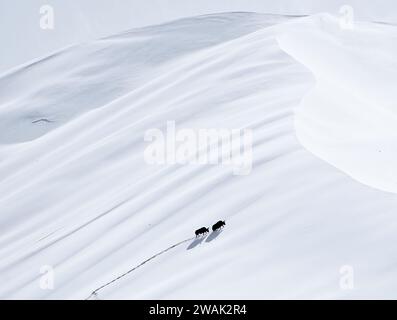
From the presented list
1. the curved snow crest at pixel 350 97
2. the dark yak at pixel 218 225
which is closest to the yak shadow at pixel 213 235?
the dark yak at pixel 218 225

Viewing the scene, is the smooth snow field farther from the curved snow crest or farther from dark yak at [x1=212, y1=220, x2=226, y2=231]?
dark yak at [x1=212, y1=220, x2=226, y2=231]

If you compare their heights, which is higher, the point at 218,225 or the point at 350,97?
the point at 218,225

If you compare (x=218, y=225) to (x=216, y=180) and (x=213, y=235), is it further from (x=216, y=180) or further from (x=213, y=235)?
(x=216, y=180)

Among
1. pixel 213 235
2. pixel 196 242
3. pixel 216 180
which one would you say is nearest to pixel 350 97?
pixel 216 180

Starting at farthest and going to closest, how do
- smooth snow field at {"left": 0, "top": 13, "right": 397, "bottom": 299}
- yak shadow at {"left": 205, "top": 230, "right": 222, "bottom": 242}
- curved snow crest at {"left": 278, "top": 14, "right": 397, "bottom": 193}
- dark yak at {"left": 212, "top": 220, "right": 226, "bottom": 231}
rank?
1. curved snow crest at {"left": 278, "top": 14, "right": 397, "bottom": 193}
2. dark yak at {"left": 212, "top": 220, "right": 226, "bottom": 231}
3. yak shadow at {"left": 205, "top": 230, "right": 222, "bottom": 242}
4. smooth snow field at {"left": 0, "top": 13, "right": 397, "bottom": 299}

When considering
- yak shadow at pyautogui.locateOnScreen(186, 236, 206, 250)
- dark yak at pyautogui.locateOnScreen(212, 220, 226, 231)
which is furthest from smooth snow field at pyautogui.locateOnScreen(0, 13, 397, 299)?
dark yak at pyautogui.locateOnScreen(212, 220, 226, 231)
